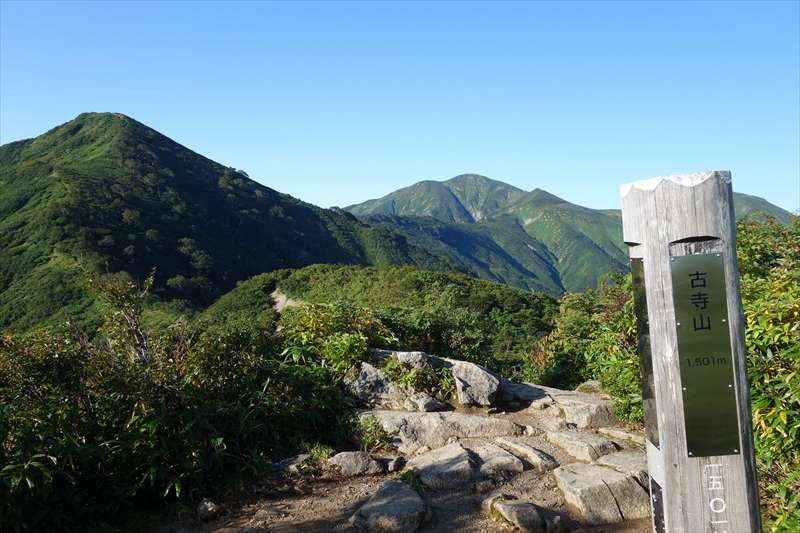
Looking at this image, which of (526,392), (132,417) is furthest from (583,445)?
(132,417)

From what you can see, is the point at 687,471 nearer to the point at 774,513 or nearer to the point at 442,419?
the point at 774,513

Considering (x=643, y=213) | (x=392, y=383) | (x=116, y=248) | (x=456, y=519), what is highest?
(x=116, y=248)

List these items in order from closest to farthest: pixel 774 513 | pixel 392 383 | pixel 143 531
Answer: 1. pixel 774 513
2. pixel 143 531
3. pixel 392 383

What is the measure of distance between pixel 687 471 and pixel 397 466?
9.19ft

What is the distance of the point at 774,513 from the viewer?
3.73 m

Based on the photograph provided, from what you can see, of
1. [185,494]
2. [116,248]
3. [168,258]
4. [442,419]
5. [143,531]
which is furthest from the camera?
[168,258]

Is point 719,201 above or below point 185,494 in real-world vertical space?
above

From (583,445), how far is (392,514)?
2.03 metres

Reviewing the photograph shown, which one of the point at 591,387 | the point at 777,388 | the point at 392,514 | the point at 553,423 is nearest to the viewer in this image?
the point at 777,388

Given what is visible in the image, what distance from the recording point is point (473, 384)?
6.42m

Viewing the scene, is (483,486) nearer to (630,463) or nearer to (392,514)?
(392,514)

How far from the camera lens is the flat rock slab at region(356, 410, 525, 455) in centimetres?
549

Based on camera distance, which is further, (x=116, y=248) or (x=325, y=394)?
(x=116, y=248)

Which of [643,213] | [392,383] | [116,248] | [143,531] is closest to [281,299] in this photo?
[116,248]
